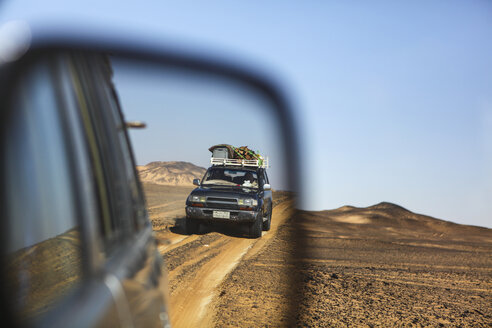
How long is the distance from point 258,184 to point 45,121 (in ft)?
39.1

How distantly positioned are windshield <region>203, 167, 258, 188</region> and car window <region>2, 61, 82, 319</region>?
37.8ft

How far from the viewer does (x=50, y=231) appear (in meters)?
1.48

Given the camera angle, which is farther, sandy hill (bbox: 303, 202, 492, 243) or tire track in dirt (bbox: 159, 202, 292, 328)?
sandy hill (bbox: 303, 202, 492, 243)

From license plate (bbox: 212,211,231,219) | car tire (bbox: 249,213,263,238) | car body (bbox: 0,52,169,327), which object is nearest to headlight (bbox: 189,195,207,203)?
license plate (bbox: 212,211,231,219)

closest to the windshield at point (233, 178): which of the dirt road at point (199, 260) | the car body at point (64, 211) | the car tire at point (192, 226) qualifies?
the car tire at point (192, 226)

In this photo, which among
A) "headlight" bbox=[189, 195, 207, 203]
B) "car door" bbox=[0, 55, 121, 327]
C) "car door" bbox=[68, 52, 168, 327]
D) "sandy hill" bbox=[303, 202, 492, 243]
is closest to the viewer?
"car door" bbox=[0, 55, 121, 327]

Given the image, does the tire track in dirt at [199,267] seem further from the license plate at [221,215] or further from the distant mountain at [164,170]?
the distant mountain at [164,170]

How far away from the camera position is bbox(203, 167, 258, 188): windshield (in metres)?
13.2

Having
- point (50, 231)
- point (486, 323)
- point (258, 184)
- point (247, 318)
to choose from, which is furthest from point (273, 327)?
point (258, 184)

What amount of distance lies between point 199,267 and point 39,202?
7.60m

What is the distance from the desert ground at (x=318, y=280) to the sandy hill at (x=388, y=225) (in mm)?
3078

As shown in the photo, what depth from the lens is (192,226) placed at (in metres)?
13.1

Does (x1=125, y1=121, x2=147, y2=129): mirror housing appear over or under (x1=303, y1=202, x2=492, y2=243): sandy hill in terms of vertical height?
over

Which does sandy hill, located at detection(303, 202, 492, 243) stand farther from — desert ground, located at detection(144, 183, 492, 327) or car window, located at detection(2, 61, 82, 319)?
car window, located at detection(2, 61, 82, 319)
